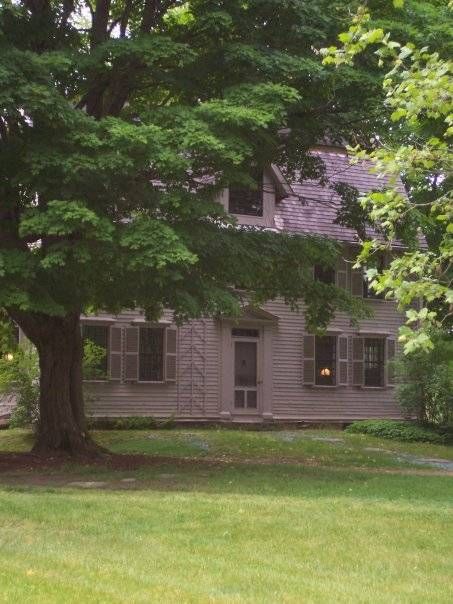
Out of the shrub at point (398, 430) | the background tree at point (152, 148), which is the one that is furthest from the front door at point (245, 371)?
the background tree at point (152, 148)

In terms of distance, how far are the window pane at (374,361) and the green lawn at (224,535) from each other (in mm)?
11582

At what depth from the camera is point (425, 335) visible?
5.65 metres

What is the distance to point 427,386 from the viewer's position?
25250mm

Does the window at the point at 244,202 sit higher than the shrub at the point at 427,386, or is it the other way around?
the window at the point at 244,202

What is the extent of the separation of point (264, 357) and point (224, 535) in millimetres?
17157

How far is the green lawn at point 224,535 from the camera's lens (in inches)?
277

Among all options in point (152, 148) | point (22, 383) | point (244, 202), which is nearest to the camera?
point (152, 148)

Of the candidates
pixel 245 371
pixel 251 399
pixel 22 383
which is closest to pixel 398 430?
pixel 251 399

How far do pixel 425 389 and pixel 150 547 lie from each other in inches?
707

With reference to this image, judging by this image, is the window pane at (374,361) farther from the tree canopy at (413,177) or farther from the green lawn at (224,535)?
the tree canopy at (413,177)

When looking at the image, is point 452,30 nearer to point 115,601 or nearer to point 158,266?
point 158,266

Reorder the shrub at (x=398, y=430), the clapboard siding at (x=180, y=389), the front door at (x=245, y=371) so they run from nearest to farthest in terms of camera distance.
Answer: the shrub at (x=398, y=430) < the clapboard siding at (x=180, y=389) < the front door at (x=245, y=371)

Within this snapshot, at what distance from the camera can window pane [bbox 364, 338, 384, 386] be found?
27.9m

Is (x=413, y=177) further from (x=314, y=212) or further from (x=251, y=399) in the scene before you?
(x=314, y=212)
